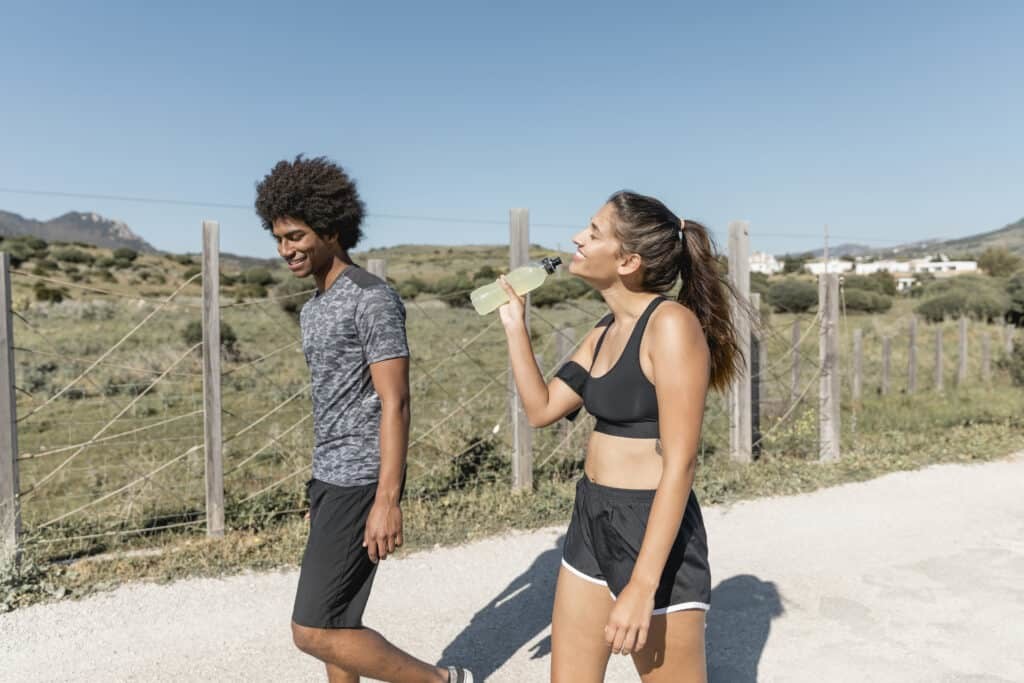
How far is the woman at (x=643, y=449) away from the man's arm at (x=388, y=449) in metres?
0.40

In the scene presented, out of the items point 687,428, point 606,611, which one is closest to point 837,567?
point 606,611

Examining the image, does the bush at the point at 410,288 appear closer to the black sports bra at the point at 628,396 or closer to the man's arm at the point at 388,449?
the man's arm at the point at 388,449

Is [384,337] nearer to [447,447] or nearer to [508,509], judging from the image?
[508,509]

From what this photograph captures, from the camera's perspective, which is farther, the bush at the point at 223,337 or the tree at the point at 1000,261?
the tree at the point at 1000,261

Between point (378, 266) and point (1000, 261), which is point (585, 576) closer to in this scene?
point (378, 266)

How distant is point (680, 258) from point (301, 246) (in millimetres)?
1249

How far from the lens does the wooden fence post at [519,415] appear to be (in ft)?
20.3

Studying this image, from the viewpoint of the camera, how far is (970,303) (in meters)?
24.9

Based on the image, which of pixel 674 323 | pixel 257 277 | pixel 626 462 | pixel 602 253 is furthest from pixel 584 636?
pixel 257 277

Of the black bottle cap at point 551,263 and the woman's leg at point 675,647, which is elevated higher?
the black bottle cap at point 551,263

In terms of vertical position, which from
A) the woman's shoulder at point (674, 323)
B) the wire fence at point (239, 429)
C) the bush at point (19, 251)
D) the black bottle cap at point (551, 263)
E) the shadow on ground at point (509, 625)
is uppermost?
the bush at point (19, 251)

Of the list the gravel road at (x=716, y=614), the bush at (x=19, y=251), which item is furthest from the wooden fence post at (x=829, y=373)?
the bush at (x=19, y=251)

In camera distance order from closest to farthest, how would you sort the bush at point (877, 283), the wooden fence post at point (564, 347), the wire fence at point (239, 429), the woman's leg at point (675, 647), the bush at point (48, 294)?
the woman's leg at point (675, 647) < the wire fence at point (239, 429) < the wooden fence post at point (564, 347) < the bush at point (48, 294) < the bush at point (877, 283)

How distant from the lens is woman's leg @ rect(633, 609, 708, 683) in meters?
2.19
